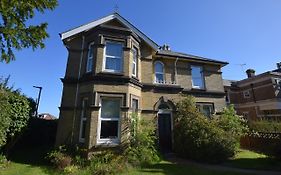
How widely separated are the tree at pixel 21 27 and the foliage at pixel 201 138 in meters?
9.53

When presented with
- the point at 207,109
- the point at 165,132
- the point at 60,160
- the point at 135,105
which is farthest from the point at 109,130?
the point at 207,109

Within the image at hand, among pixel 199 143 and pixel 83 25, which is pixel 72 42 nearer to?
pixel 83 25

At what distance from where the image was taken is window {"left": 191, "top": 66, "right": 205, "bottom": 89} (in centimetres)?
1626

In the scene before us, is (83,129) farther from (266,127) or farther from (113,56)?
(266,127)

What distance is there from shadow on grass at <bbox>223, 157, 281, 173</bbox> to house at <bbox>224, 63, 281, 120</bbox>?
18112mm

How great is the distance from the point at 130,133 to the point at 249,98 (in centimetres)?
2522

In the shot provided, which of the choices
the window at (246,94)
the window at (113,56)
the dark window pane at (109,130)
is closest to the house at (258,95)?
the window at (246,94)

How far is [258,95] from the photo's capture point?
90.3 ft

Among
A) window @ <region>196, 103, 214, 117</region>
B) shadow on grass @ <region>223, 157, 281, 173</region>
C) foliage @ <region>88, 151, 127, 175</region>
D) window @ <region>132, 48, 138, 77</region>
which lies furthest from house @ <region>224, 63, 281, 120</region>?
foliage @ <region>88, 151, 127, 175</region>

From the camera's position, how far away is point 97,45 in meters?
11.9

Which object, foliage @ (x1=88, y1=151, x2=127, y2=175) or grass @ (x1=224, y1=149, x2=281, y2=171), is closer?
foliage @ (x1=88, y1=151, x2=127, y2=175)

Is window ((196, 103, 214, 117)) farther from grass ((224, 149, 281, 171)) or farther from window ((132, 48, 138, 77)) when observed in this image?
window ((132, 48, 138, 77))

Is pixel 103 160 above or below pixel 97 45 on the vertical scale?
below

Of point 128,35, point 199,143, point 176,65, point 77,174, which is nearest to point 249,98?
point 176,65
